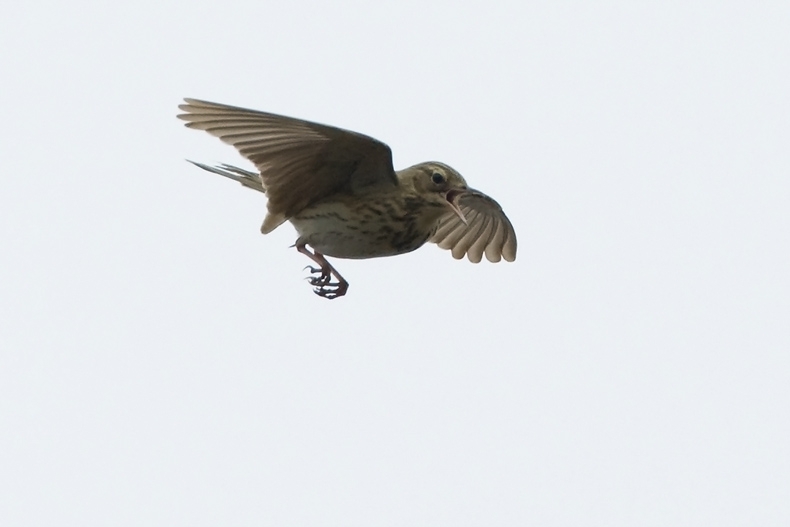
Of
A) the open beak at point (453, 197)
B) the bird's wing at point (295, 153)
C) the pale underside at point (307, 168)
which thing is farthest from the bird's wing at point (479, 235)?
the bird's wing at point (295, 153)

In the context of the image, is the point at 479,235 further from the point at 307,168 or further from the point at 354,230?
the point at 307,168

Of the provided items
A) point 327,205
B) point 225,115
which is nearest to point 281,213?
point 327,205

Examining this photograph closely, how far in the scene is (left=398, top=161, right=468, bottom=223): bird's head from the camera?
9.89 m

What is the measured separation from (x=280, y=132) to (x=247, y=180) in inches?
42.2

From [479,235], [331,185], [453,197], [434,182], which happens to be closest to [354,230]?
[331,185]

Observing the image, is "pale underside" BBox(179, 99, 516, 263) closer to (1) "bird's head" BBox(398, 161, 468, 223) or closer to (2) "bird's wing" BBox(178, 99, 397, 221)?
(2) "bird's wing" BBox(178, 99, 397, 221)

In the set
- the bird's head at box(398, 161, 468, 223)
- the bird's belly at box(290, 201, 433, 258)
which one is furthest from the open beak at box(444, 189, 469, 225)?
the bird's belly at box(290, 201, 433, 258)

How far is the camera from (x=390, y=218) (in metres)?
9.69

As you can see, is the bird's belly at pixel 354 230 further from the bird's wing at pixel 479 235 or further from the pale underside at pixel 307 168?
the bird's wing at pixel 479 235

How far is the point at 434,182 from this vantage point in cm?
993

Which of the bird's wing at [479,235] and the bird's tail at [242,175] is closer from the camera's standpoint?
the bird's tail at [242,175]

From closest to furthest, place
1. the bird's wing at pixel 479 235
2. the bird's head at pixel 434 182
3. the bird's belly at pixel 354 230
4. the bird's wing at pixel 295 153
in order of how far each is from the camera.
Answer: the bird's wing at pixel 295 153, the bird's belly at pixel 354 230, the bird's head at pixel 434 182, the bird's wing at pixel 479 235

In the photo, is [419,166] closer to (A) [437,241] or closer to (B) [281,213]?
(B) [281,213]

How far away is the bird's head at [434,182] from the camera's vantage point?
32.4 feet
